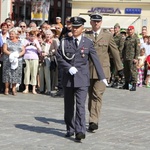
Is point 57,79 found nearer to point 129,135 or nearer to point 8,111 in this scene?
point 8,111

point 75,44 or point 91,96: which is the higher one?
point 75,44

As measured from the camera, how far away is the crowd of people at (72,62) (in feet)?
28.4

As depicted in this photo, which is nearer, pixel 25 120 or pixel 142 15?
pixel 25 120

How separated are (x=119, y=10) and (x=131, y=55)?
70.9 feet

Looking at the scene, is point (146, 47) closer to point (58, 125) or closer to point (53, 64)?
point (53, 64)

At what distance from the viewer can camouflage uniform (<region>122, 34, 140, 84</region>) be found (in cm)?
1691

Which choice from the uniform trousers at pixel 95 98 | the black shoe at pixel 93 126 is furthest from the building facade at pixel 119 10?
the black shoe at pixel 93 126

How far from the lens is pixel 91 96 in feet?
31.2

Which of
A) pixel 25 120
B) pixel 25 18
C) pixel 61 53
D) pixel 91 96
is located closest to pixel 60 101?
pixel 25 120

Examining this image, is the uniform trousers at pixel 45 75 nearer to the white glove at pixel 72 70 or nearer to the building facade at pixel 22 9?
the white glove at pixel 72 70

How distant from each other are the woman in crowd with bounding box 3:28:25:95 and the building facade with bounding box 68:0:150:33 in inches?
896

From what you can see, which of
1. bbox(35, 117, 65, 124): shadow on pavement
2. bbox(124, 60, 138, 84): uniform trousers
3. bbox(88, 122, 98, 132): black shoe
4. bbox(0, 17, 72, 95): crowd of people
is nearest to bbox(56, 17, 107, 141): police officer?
bbox(88, 122, 98, 132): black shoe

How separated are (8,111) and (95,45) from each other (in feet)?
9.08

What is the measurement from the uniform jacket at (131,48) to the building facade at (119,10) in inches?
773
